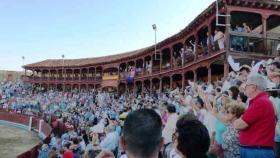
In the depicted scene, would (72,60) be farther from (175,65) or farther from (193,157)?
(193,157)

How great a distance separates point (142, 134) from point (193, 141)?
67 cm

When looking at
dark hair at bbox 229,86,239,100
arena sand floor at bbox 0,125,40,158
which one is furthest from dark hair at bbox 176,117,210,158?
arena sand floor at bbox 0,125,40,158

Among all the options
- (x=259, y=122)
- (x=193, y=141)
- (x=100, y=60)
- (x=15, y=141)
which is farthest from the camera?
(x=100, y=60)

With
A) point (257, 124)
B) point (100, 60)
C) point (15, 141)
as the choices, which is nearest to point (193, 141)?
point (257, 124)

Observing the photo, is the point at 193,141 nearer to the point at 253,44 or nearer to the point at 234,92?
the point at 234,92

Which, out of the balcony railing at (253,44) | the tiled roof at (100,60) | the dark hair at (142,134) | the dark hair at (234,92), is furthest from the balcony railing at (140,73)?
the dark hair at (142,134)

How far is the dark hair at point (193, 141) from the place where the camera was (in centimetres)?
268

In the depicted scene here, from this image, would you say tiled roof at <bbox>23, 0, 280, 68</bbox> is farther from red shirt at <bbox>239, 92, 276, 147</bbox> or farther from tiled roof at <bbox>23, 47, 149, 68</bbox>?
red shirt at <bbox>239, 92, 276, 147</bbox>

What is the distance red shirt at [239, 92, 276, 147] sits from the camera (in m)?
3.78

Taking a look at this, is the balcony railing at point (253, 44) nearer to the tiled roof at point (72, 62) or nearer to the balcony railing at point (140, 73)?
the balcony railing at point (140, 73)

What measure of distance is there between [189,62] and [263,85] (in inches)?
723

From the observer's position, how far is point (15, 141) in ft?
73.5

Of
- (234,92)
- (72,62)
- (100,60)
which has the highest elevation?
(72,62)

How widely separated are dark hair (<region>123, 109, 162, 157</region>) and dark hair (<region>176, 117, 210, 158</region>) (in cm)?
55
